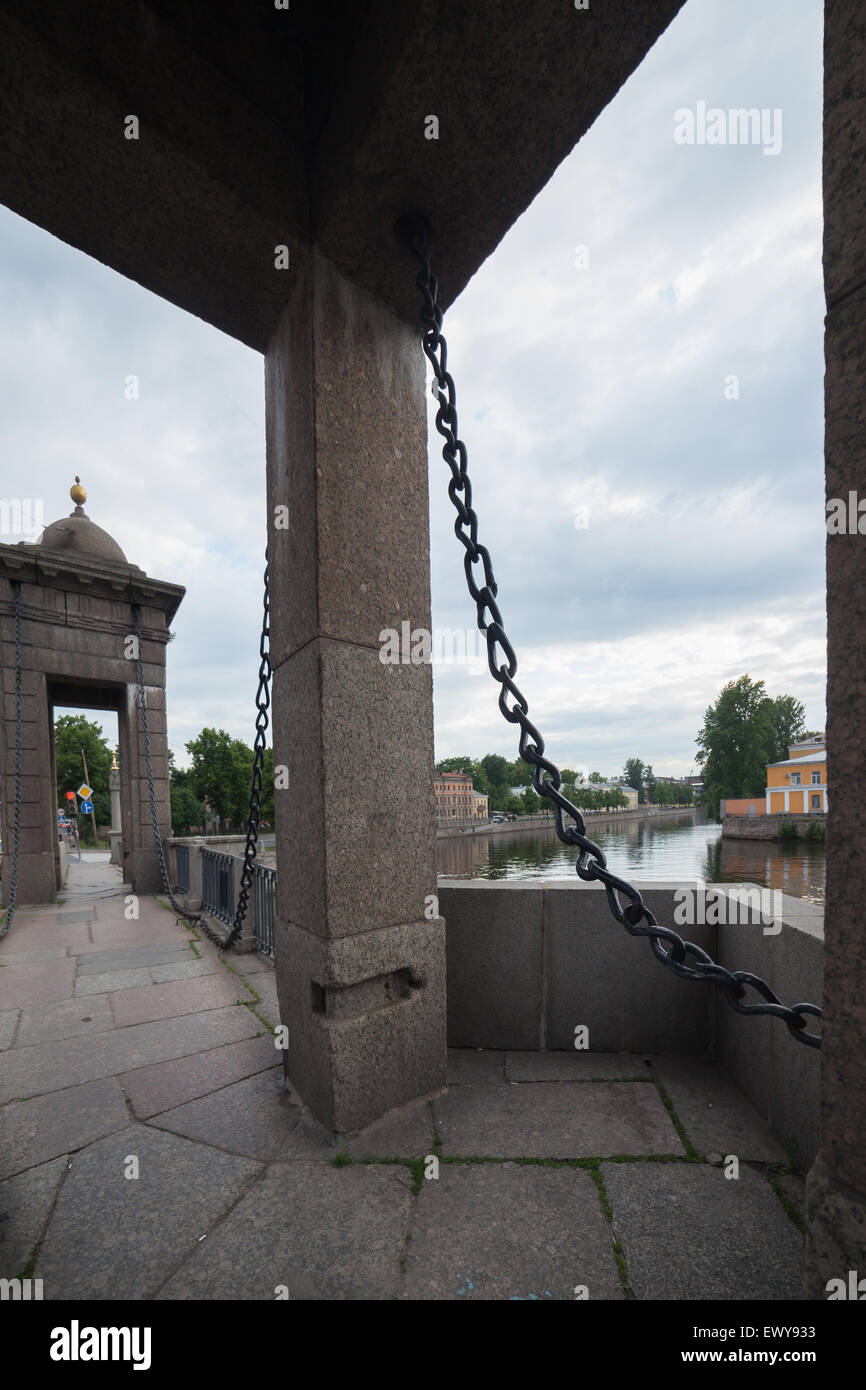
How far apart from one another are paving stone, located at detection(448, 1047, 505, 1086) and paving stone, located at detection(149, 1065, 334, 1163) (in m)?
0.72

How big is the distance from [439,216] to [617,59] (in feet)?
2.34

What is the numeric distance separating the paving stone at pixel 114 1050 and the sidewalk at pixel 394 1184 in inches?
Result: 0.7

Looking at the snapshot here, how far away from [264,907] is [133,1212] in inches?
129

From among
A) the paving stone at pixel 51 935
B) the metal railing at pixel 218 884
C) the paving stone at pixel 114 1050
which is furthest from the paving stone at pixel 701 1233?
the paving stone at pixel 51 935

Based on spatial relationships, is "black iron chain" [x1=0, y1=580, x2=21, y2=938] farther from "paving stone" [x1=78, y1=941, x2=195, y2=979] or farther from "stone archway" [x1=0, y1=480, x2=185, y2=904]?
"paving stone" [x1=78, y1=941, x2=195, y2=979]

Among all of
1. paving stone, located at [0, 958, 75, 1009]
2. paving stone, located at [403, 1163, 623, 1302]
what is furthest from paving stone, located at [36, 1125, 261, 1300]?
paving stone, located at [0, 958, 75, 1009]

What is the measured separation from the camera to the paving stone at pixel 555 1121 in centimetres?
220

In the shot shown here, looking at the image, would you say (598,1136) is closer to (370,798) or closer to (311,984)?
(311,984)

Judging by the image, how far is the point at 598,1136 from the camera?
2.27 m

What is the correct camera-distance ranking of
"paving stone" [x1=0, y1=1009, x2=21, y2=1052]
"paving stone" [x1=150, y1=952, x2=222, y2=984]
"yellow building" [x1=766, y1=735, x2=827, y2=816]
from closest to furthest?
"paving stone" [x1=0, y1=1009, x2=21, y2=1052]
"paving stone" [x1=150, y1=952, x2=222, y2=984]
"yellow building" [x1=766, y1=735, x2=827, y2=816]

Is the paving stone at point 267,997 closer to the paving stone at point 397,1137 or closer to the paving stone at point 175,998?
the paving stone at point 175,998

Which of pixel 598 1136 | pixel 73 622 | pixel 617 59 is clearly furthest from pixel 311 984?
pixel 73 622

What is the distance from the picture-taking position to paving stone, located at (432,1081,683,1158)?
2.20 metres

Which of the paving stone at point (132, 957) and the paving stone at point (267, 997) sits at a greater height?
the paving stone at point (267, 997)
